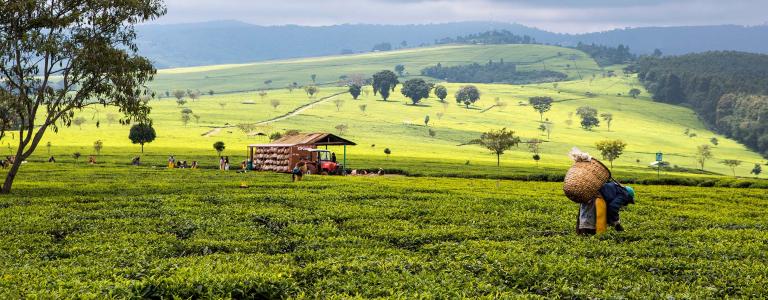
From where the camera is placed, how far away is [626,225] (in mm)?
28953

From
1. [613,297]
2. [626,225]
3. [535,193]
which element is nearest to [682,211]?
[626,225]

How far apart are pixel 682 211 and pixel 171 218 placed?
986 inches

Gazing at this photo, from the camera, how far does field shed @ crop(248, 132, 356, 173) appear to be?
77000 millimetres

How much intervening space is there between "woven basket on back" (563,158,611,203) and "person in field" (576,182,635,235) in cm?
43

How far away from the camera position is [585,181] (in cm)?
2366

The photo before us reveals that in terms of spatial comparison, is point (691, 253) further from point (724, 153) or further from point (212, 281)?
point (724, 153)

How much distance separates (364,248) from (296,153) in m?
54.8

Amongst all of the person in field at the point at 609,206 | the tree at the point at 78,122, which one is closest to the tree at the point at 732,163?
the person in field at the point at 609,206

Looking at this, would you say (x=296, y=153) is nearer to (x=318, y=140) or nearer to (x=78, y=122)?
(x=318, y=140)

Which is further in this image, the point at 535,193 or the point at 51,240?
the point at 535,193

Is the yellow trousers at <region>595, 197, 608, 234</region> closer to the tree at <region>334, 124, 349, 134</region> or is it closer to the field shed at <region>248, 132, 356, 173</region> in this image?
the field shed at <region>248, 132, 356, 173</region>

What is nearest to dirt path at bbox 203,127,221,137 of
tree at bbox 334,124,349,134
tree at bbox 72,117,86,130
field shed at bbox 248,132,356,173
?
tree at bbox 334,124,349,134

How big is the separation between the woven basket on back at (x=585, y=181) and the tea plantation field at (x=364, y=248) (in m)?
1.57

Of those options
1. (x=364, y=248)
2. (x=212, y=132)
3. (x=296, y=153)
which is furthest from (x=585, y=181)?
(x=212, y=132)
